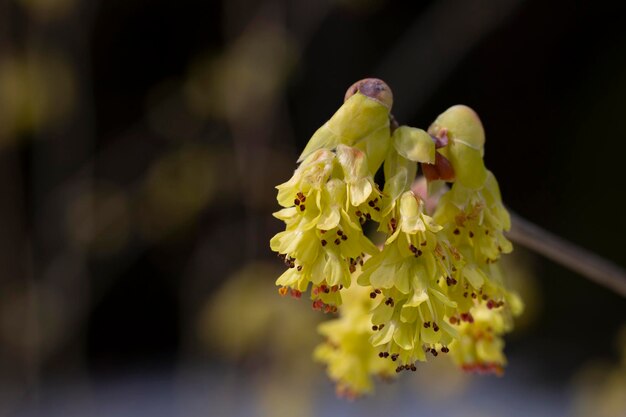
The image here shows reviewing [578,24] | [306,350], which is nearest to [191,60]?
[306,350]

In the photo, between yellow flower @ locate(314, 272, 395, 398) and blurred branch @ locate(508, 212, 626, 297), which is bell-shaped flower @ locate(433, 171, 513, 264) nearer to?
blurred branch @ locate(508, 212, 626, 297)

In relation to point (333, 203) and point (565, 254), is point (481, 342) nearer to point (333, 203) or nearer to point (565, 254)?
point (565, 254)

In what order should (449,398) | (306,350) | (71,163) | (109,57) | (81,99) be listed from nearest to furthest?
(306,350), (449,398), (81,99), (71,163), (109,57)

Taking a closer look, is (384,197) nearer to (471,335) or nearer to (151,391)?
(471,335)

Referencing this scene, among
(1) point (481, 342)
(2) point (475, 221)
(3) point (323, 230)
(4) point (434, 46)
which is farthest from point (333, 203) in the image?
(4) point (434, 46)

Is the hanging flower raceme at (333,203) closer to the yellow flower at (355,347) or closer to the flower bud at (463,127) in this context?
the flower bud at (463,127)

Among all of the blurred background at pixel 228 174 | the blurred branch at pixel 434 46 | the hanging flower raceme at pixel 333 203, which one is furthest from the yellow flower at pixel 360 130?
the blurred branch at pixel 434 46

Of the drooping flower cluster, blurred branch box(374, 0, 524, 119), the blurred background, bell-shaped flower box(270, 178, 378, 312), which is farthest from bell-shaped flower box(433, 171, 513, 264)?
blurred branch box(374, 0, 524, 119)
